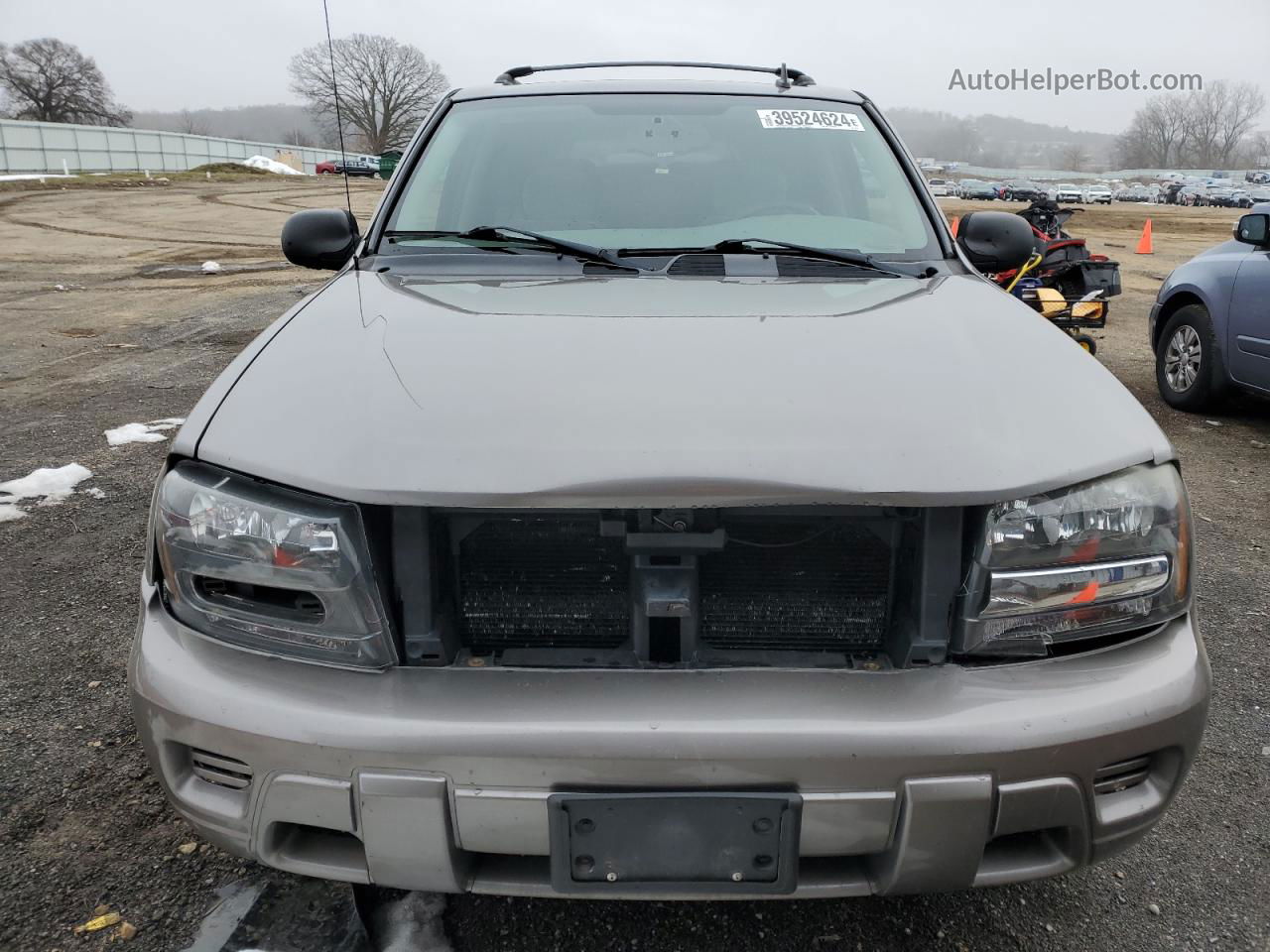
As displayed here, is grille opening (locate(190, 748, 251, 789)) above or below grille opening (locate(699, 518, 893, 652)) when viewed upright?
below

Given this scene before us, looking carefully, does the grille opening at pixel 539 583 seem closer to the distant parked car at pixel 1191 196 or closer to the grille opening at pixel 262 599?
the grille opening at pixel 262 599

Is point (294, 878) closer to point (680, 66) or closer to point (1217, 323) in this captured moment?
point (680, 66)

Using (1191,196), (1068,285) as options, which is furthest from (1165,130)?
(1068,285)

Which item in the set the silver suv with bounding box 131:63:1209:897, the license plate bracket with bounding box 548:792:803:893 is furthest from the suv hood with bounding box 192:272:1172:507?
the license plate bracket with bounding box 548:792:803:893

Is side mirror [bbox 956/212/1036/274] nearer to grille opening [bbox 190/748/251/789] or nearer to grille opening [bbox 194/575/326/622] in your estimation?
grille opening [bbox 194/575/326/622]

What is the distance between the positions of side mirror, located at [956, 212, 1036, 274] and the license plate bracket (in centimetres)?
189

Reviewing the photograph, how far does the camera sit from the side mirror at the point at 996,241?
2.70m

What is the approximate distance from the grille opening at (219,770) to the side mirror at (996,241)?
2.24 m

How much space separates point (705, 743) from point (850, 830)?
0.25 m

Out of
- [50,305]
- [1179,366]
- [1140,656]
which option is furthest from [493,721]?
[50,305]

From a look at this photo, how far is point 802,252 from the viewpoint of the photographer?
7.86ft

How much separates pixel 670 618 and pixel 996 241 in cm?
177

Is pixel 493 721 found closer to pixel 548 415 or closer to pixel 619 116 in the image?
pixel 548 415

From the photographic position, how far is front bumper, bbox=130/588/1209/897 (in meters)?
1.35
